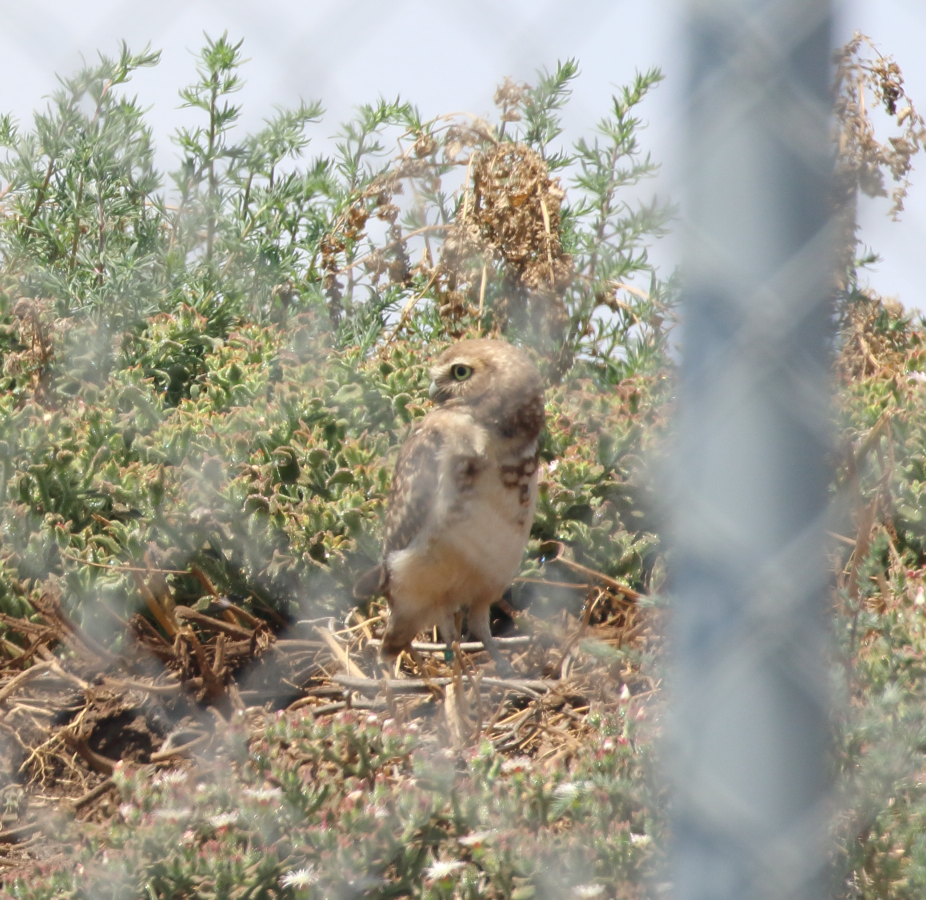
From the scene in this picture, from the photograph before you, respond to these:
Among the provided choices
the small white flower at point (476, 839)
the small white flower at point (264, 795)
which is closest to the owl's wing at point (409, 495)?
the small white flower at point (264, 795)

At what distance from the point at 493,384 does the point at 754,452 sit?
236cm

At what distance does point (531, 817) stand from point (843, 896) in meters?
0.67

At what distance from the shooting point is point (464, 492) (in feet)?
11.1

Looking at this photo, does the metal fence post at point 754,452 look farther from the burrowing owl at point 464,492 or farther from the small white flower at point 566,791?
the burrowing owl at point 464,492

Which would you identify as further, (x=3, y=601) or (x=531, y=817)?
(x=3, y=601)

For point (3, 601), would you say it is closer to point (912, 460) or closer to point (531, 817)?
Answer: point (531, 817)

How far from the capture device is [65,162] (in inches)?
176

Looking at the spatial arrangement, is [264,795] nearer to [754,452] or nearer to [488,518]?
[488,518]

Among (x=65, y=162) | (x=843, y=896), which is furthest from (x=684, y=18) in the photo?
(x=65, y=162)

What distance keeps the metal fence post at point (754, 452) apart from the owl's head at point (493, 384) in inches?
89.6

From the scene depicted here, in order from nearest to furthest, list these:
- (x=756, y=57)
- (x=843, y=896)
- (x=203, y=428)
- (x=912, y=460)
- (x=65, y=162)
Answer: (x=756, y=57), (x=843, y=896), (x=912, y=460), (x=203, y=428), (x=65, y=162)

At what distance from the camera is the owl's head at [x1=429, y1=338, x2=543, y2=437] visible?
3404 mm

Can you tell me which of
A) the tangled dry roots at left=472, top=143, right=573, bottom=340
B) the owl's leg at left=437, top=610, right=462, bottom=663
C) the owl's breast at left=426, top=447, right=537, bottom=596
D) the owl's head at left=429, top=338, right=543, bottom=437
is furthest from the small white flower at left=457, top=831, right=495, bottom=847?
the tangled dry roots at left=472, top=143, right=573, bottom=340

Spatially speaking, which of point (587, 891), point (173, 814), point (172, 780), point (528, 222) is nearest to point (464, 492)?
point (172, 780)
